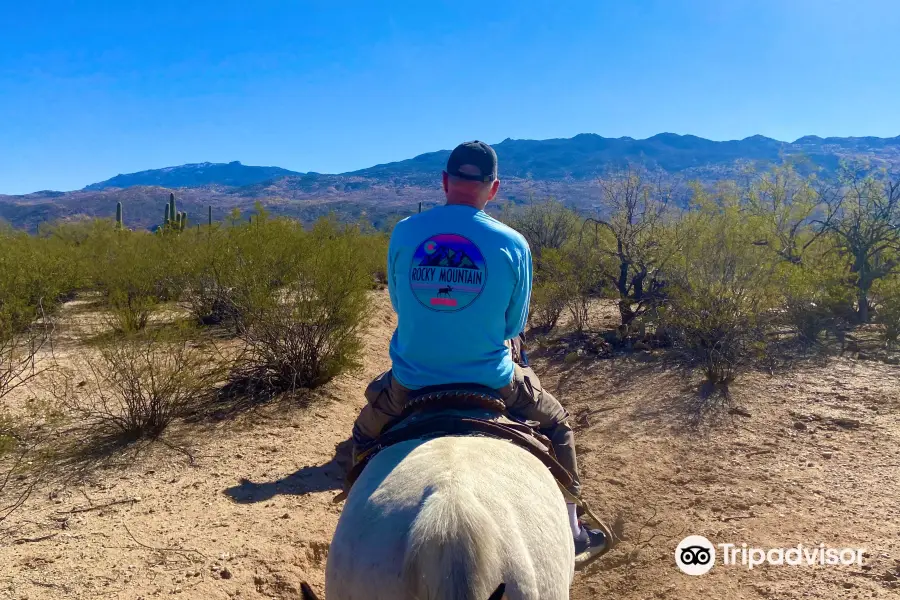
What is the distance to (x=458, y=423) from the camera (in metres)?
2.15

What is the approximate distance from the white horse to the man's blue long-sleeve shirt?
0.43 meters

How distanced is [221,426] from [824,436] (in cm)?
584

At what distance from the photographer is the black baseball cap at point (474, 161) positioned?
2391 millimetres

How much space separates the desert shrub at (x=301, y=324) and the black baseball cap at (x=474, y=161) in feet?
15.5

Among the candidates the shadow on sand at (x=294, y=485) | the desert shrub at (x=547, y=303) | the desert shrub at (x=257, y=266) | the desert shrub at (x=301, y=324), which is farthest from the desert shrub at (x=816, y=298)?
the desert shrub at (x=257, y=266)

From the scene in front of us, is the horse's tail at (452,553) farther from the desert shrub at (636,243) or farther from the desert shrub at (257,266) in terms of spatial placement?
the desert shrub at (636,243)

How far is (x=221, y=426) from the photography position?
5.73 m

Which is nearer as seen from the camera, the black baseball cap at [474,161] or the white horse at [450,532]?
the white horse at [450,532]

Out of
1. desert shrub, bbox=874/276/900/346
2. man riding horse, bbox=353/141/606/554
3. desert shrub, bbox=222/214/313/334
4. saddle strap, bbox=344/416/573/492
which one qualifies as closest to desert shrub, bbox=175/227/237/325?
desert shrub, bbox=222/214/313/334

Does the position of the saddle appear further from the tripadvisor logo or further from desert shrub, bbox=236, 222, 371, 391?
desert shrub, bbox=236, 222, 371, 391

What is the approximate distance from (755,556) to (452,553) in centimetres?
298

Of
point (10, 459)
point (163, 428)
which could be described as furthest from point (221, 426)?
point (10, 459)

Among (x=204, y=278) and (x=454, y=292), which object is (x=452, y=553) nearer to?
(x=454, y=292)

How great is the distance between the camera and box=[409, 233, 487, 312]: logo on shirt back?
2.19 metres
